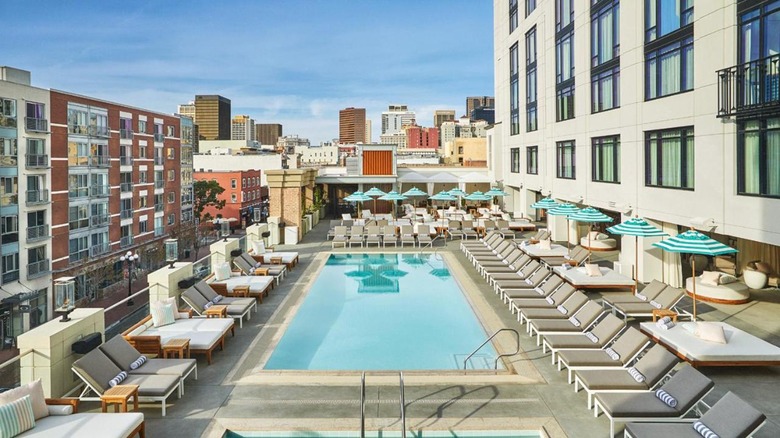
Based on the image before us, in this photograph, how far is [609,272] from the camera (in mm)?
16109

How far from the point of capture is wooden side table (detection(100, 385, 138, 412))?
24.2 feet

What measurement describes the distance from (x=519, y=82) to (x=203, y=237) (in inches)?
1828

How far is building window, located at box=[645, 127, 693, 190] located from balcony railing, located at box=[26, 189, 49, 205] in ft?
133

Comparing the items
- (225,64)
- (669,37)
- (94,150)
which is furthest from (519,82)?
(225,64)

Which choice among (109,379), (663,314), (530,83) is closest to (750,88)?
(663,314)

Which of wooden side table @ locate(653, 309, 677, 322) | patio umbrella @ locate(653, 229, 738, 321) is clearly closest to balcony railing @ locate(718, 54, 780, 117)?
patio umbrella @ locate(653, 229, 738, 321)

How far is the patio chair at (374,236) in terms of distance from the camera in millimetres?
→ 25578

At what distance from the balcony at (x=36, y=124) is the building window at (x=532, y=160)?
35.3 metres

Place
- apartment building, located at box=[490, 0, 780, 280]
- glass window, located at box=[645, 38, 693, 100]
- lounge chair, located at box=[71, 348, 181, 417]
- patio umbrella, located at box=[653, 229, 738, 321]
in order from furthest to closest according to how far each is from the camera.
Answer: glass window, located at box=[645, 38, 693, 100] → apartment building, located at box=[490, 0, 780, 280] → patio umbrella, located at box=[653, 229, 738, 321] → lounge chair, located at box=[71, 348, 181, 417]

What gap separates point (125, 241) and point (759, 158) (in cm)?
5133

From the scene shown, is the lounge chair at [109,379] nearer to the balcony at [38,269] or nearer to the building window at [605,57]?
the building window at [605,57]

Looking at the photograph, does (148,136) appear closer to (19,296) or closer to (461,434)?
(19,296)

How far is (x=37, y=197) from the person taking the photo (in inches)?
1544

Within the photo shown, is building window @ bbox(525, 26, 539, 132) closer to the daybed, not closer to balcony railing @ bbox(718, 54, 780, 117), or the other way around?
balcony railing @ bbox(718, 54, 780, 117)
